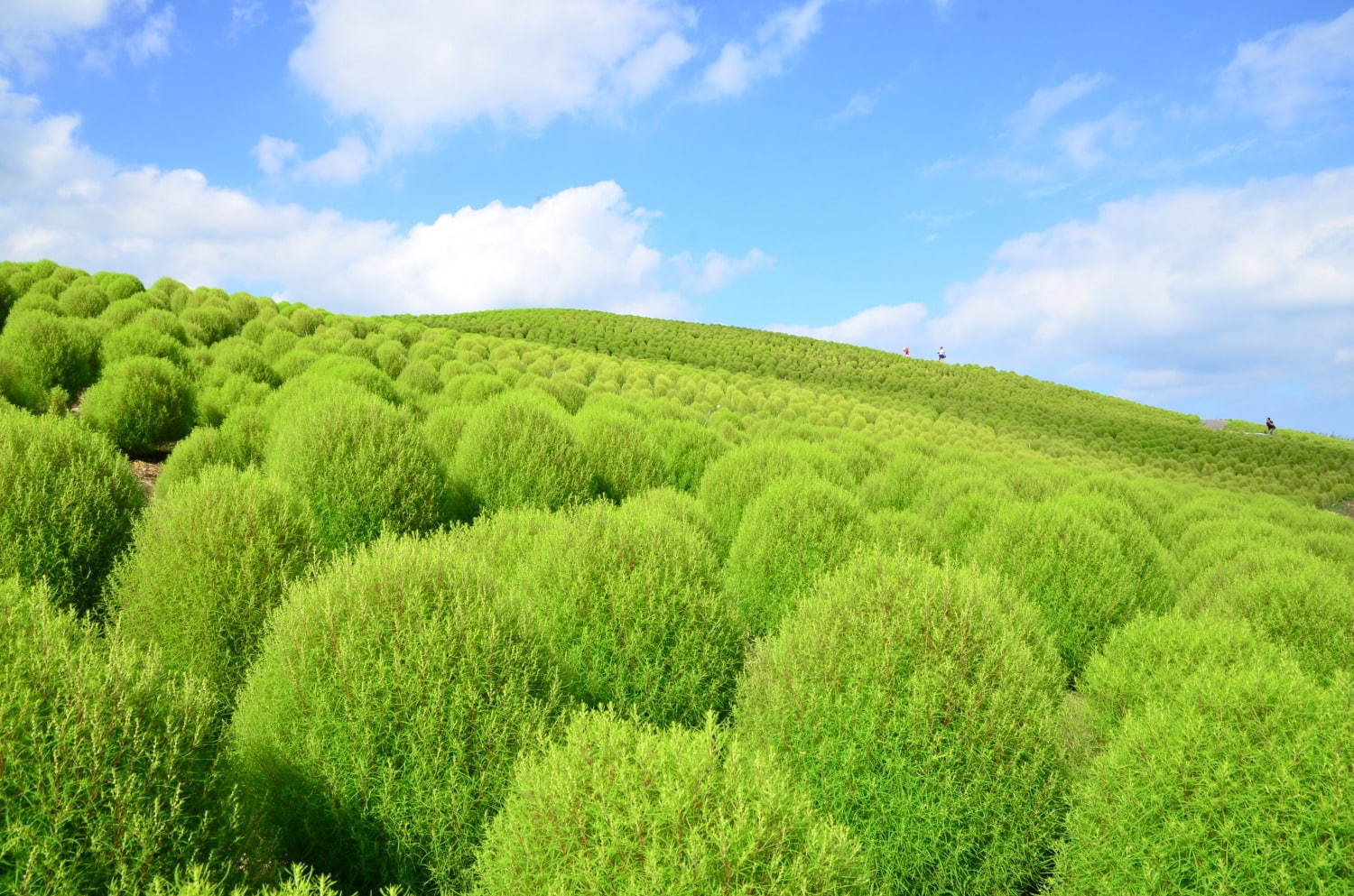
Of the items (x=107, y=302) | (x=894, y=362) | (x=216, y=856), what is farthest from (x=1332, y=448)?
(x=107, y=302)

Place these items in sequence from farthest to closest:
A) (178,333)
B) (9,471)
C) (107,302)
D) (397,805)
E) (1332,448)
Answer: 1. (1332,448)
2. (107,302)
3. (178,333)
4. (9,471)
5. (397,805)

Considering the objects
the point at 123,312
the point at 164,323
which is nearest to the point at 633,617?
the point at 164,323

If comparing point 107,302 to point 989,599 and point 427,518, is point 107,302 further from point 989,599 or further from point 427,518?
point 989,599

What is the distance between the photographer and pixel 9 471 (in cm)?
632

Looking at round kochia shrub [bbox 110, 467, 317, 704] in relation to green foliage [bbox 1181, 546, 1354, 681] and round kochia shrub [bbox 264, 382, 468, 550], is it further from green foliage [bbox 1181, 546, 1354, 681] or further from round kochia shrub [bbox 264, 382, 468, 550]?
green foliage [bbox 1181, 546, 1354, 681]

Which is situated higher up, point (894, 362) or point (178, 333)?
point (894, 362)

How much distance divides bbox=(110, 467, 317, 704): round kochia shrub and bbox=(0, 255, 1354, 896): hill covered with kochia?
0.10 feet

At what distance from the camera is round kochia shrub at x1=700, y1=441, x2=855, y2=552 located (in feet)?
36.4

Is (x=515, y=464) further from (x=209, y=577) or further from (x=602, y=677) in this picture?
(x=602, y=677)

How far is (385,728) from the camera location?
431cm

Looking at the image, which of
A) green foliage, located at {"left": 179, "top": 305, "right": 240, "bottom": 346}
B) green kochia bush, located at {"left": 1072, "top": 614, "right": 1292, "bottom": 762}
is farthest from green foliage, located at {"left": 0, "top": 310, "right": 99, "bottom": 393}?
green kochia bush, located at {"left": 1072, "top": 614, "right": 1292, "bottom": 762}

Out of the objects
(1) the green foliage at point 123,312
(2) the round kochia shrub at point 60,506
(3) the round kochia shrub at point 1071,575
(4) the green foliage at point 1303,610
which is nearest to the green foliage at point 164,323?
(1) the green foliage at point 123,312

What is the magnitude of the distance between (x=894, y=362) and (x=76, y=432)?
183 ft

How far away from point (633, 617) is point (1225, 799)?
4270 millimetres
